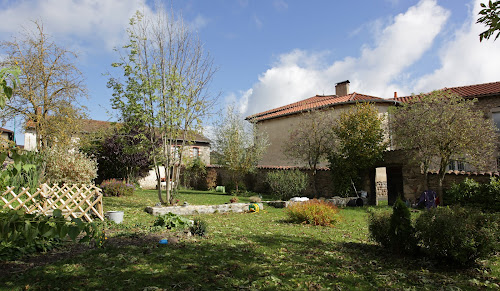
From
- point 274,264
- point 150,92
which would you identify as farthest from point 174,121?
point 274,264

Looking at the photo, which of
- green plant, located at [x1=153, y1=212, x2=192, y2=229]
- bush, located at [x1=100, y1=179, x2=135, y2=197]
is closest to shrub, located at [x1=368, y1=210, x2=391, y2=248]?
green plant, located at [x1=153, y1=212, x2=192, y2=229]

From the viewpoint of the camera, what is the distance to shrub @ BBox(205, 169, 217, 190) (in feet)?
80.7

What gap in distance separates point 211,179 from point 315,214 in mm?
16055

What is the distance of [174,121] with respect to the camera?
39.4 ft

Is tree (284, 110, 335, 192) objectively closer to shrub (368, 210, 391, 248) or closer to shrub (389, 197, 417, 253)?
shrub (368, 210, 391, 248)

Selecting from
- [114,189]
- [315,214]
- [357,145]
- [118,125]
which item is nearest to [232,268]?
[315,214]

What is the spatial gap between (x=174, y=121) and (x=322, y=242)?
7474 millimetres

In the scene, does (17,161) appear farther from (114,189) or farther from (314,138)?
(314,138)

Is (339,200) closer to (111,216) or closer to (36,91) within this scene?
(111,216)

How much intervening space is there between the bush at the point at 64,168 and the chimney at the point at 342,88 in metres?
20.5

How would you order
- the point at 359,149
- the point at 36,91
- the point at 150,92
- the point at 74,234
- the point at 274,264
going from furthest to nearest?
the point at 359,149
the point at 36,91
the point at 150,92
the point at 274,264
the point at 74,234

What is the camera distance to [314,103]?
84.0 ft

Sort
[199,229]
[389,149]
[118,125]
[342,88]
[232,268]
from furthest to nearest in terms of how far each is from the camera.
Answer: [342,88]
[389,149]
[118,125]
[199,229]
[232,268]

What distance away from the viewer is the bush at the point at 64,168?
1331 centimetres
